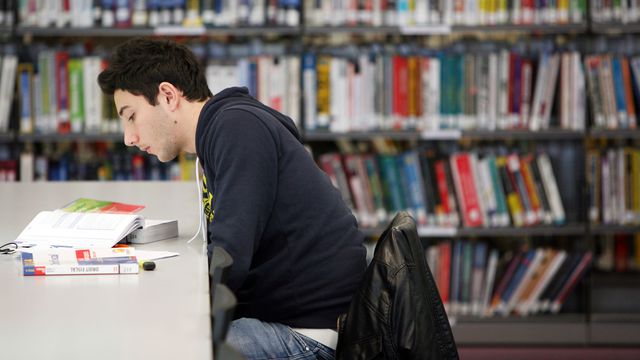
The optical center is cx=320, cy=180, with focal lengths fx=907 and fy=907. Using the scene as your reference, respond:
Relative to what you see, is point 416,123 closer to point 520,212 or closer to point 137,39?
point 520,212

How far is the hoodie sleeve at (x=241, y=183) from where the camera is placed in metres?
1.64

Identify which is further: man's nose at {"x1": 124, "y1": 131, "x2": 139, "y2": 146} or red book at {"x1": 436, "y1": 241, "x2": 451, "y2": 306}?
red book at {"x1": 436, "y1": 241, "x2": 451, "y2": 306}

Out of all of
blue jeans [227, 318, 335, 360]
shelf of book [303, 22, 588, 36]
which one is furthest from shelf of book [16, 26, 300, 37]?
blue jeans [227, 318, 335, 360]

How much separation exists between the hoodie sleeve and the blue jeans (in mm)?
93

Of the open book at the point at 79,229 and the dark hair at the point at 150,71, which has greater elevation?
the dark hair at the point at 150,71

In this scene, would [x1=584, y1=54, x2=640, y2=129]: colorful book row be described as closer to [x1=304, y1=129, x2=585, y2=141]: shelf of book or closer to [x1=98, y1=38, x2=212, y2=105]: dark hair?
[x1=304, y1=129, x2=585, y2=141]: shelf of book

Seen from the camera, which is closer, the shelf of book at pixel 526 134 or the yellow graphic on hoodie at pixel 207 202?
the yellow graphic on hoodie at pixel 207 202

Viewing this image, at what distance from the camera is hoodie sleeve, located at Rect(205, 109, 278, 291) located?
1636 mm

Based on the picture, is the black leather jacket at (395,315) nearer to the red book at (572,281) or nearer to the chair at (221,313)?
the chair at (221,313)

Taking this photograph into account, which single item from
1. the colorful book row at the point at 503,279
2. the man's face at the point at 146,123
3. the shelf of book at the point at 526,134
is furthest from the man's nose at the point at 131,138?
the colorful book row at the point at 503,279

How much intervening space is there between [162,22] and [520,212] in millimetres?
1689

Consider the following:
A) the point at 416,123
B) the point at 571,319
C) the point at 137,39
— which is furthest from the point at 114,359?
the point at 571,319

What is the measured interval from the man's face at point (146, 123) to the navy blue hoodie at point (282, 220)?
197mm

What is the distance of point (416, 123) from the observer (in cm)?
378
